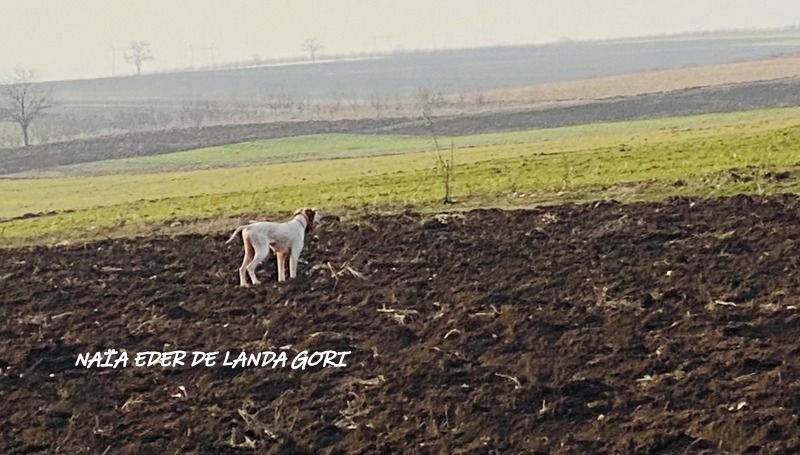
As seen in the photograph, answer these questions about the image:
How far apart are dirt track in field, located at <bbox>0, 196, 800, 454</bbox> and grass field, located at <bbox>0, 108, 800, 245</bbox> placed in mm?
3616

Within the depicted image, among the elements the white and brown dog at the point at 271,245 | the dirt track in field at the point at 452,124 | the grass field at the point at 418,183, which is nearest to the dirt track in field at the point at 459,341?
the white and brown dog at the point at 271,245

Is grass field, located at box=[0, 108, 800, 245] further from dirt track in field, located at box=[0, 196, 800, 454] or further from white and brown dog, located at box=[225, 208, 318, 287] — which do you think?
white and brown dog, located at box=[225, 208, 318, 287]

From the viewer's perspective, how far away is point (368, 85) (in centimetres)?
14862

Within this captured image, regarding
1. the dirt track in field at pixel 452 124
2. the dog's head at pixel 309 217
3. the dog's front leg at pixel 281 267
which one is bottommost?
the dirt track in field at pixel 452 124

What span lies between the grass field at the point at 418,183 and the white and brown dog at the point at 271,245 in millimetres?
5748

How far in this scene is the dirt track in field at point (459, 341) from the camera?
9.29 m

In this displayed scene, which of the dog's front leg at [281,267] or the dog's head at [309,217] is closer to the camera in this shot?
the dog's front leg at [281,267]

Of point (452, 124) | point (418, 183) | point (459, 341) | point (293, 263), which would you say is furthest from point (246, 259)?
point (452, 124)

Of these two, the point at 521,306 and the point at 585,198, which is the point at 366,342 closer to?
the point at 521,306

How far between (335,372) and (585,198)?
900 cm

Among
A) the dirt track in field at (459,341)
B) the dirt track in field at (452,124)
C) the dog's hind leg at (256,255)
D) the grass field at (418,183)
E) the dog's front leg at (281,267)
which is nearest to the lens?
the dirt track in field at (459,341)

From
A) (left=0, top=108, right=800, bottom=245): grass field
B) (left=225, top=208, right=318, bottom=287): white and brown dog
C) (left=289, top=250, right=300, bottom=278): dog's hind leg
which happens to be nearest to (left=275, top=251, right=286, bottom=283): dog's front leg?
(left=225, top=208, right=318, bottom=287): white and brown dog

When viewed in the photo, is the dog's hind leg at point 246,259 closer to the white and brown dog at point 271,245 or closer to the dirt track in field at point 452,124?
the white and brown dog at point 271,245

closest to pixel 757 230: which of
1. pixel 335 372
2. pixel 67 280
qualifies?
pixel 335 372
